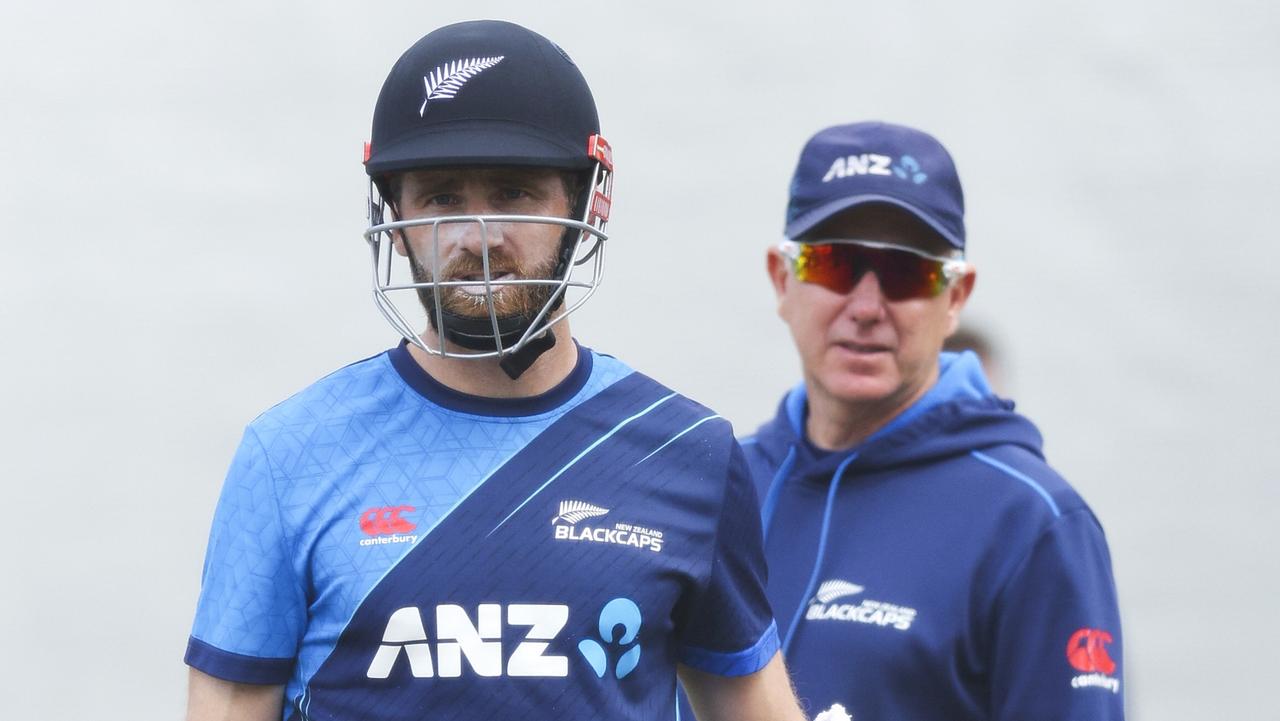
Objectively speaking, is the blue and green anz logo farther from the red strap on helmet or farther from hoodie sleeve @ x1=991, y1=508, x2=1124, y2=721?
hoodie sleeve @ x1=991, y1=508, x2=1124, y2=721

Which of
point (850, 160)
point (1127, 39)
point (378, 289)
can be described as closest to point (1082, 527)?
point (850, 160)

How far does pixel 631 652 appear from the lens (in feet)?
7.82

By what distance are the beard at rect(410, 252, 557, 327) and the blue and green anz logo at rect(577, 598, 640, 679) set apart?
0.41 meters

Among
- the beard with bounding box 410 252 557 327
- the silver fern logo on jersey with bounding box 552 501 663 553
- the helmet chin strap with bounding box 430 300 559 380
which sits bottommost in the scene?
the silver fern logo on jersey with bounding box 552 501 663 553

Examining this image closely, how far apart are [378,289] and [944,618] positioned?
113 cm

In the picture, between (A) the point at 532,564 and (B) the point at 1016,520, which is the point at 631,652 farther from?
(B) the point at 1016,520

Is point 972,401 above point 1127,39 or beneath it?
beneath

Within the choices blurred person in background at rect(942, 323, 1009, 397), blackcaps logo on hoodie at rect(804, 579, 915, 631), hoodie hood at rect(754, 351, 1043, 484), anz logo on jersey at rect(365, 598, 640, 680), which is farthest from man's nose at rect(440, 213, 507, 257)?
blurred person in background at rect(942, 323, 1009, 397)

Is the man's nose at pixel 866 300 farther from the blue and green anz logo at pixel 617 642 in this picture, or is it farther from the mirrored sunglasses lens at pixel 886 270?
the blue and green anz logo at pixel 617 642

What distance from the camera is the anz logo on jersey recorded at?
227 centimetres

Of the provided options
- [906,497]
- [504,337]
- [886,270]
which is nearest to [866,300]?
[886,270]

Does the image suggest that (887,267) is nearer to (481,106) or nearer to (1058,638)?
(1058,638)

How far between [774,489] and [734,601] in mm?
902

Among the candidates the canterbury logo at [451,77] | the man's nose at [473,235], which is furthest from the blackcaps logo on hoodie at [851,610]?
the canterbury logo at [451,77]
